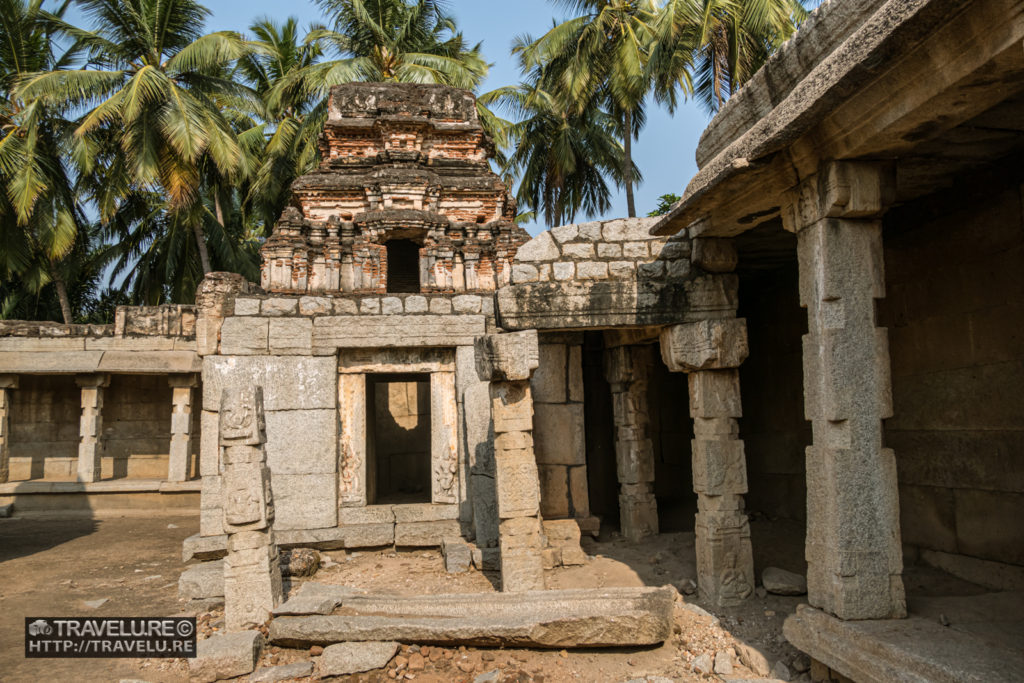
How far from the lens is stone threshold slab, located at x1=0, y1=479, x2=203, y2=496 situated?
12852mm

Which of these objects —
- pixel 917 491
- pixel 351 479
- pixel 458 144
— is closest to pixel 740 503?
pixel 917 491

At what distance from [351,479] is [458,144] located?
422 inches

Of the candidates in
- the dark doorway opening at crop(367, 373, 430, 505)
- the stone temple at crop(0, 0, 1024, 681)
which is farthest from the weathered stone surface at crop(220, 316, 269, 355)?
the dark doorway opening at crop(367, 373, 430, 505)

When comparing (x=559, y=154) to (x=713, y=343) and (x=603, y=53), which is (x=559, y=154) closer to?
(x=603, y=53)

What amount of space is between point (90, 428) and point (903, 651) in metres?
14.5

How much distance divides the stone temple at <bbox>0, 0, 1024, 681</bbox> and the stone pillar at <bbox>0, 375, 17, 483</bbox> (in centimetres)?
791

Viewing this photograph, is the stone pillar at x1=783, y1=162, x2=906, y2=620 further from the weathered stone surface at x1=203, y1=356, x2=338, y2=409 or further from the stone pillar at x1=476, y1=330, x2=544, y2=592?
the weathered stone surface at x1=203, y1=356, x2=338, y2=409

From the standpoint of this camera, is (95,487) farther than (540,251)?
Yes

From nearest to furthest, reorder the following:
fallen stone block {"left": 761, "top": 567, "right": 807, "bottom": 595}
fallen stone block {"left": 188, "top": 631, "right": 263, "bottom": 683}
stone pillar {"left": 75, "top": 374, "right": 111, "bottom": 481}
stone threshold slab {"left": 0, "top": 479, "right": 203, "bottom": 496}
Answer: fallen stone block {"left": 188, "top": 631, "right": 263, "bottom": 683} → fallen stone block {"left": 761, "top": 567, "right": 807, "bottom": 595} → stone threshold slab {"left": 0, "top": 479, "right": 203, "bottom": 496} → stone pillar {"left": 75, "top": 374, "right": 111, "bottom": 481}

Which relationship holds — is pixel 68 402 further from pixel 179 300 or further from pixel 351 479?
pixel 351 479

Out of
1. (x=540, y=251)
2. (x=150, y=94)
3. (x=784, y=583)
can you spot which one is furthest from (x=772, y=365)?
(x=150, y=94)

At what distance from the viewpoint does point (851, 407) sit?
12.8 feet

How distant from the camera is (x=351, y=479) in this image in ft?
28.2

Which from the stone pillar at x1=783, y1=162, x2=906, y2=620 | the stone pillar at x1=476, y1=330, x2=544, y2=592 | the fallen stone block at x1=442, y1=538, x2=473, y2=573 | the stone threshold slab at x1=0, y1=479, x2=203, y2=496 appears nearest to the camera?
the stone pillar at x1=783, y1=162, x2=906, y2=620
